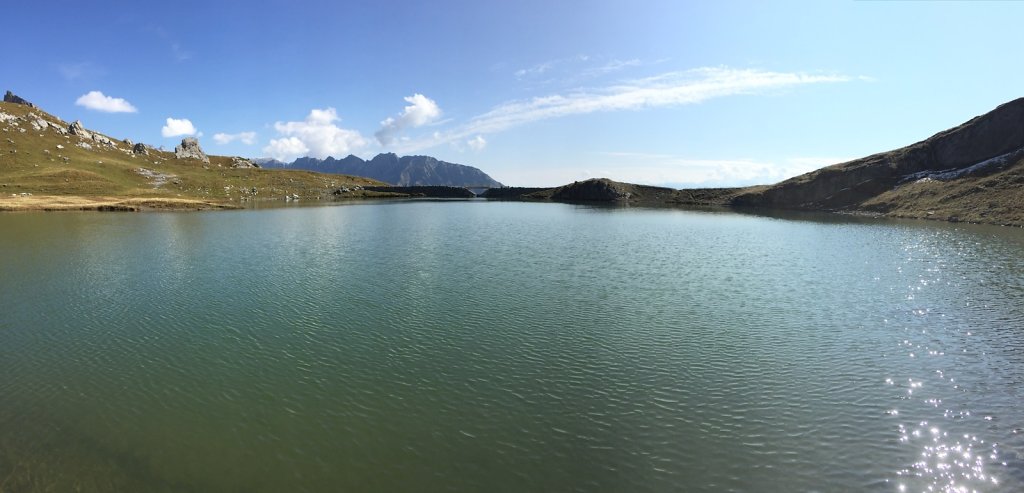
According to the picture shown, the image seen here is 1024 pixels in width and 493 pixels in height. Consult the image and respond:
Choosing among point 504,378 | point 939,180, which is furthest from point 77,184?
point 939,180

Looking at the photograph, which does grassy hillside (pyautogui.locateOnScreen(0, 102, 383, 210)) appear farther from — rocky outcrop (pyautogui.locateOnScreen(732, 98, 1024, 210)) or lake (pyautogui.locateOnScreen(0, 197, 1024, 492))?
rocky outcrop (pyautogui.locateOnScreen(732, 98, 1024, 210))

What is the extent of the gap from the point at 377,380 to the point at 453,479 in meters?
9.53

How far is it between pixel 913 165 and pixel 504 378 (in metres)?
209

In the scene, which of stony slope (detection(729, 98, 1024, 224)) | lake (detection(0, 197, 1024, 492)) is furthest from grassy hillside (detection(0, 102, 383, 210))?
stony slope (detection(729, 98, 1024, 224))

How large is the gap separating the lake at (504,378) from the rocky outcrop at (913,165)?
135 metres

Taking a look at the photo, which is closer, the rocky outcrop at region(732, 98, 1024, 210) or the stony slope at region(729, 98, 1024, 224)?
the stony slope at region(729, 98, 1024, 224)

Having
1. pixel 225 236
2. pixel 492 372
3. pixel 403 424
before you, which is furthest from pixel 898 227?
pixel 225 236

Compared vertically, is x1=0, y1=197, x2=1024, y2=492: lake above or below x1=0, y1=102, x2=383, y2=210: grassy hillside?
below

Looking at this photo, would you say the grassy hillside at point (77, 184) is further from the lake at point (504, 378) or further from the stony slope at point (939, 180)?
the stony slope at point (939, 180)

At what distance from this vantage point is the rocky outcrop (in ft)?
494

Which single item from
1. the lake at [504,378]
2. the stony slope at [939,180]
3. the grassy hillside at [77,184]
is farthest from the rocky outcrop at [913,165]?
the grassy hillside at [77,184]

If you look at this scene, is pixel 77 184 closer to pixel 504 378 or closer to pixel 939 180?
pixel 504 378

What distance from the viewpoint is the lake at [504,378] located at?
17.8m

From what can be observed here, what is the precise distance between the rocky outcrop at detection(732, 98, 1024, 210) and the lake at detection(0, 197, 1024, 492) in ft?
443
